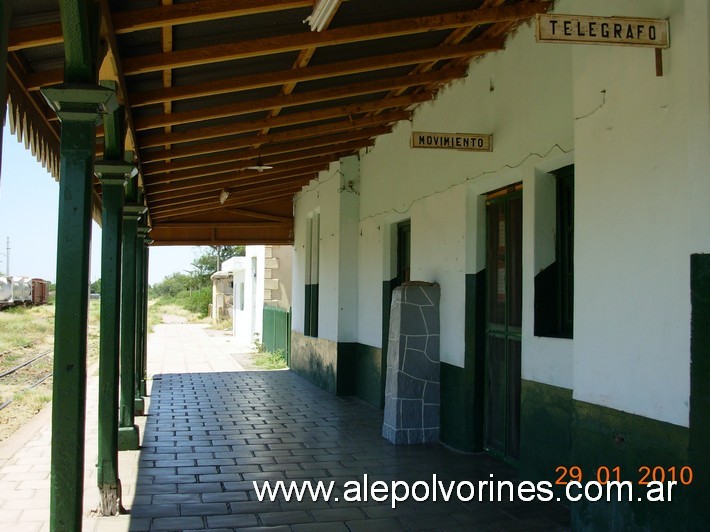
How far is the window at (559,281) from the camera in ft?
18.4

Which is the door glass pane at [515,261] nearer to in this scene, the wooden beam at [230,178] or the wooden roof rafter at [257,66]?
the wooden roof rafter at [257,66]

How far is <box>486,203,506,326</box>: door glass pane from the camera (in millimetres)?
6645

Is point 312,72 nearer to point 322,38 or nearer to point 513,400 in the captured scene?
point 322,38

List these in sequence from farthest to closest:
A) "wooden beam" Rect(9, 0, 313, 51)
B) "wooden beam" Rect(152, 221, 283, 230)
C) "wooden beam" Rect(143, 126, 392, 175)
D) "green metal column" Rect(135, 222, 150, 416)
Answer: "wooden beam" Rect(152, 221, 283, 230), "green metal column" Rect(135, 222, 150, 416), "wooden beam" Rect(143, 126, 392, 175), "wooden beam" Rect(9, 0, 313, 51)

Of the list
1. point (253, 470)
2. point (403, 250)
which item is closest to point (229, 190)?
point (403, 250)

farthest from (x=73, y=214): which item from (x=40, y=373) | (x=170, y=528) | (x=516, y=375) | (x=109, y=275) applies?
(x=40, y=373)

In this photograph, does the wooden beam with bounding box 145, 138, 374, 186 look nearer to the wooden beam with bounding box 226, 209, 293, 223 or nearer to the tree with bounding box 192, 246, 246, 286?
the wooden beam with bounding box 226, 209, 293, 223

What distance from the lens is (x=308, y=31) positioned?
17.4 feet

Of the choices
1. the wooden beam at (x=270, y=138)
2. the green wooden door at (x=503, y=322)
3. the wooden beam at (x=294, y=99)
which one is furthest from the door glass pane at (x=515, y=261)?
the wooden beam at (x=270, y=138)

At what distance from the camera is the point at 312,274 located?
14.0 m

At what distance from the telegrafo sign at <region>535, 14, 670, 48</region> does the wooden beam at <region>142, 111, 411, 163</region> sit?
4.62 meters

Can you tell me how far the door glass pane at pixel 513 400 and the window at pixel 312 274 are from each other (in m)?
7.01

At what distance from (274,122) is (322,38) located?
7.36 feet

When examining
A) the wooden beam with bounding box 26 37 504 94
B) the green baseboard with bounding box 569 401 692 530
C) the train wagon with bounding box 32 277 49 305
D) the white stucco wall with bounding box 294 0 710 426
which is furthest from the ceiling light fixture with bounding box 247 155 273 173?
the train wagon with bounding box 32 277 49 305
